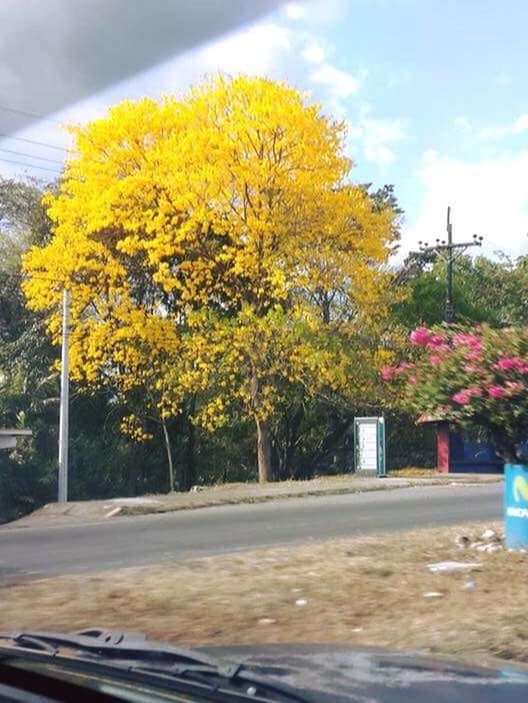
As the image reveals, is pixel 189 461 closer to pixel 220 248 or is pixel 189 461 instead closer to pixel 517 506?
pixel 220 248

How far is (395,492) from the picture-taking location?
22.5 meters

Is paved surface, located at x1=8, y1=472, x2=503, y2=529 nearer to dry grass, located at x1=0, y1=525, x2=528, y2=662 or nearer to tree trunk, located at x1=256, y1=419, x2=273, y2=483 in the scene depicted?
tree trunk, located at x1=256, y1=419, x2=273, y2=483

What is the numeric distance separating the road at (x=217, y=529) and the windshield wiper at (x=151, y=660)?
24.1ft

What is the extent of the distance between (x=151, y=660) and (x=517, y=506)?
298 inches

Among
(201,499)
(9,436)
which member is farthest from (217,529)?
(9,436)

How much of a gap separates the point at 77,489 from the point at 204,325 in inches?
295

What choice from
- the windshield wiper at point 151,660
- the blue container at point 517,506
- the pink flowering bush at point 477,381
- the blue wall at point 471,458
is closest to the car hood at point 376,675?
the windshield wiper at point 151,660

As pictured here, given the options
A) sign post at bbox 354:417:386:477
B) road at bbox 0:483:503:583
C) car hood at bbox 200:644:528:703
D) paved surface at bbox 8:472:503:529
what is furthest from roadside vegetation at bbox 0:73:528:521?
car hood at bbox 200:644:528:703

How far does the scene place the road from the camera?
11938mm

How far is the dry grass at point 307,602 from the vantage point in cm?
645

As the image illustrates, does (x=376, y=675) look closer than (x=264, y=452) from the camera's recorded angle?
Yes

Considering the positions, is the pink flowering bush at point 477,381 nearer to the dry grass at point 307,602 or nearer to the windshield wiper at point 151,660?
the dry grass at point 307,602

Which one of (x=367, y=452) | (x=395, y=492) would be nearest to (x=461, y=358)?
(x=395, y=492)

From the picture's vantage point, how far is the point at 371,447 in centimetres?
2791
